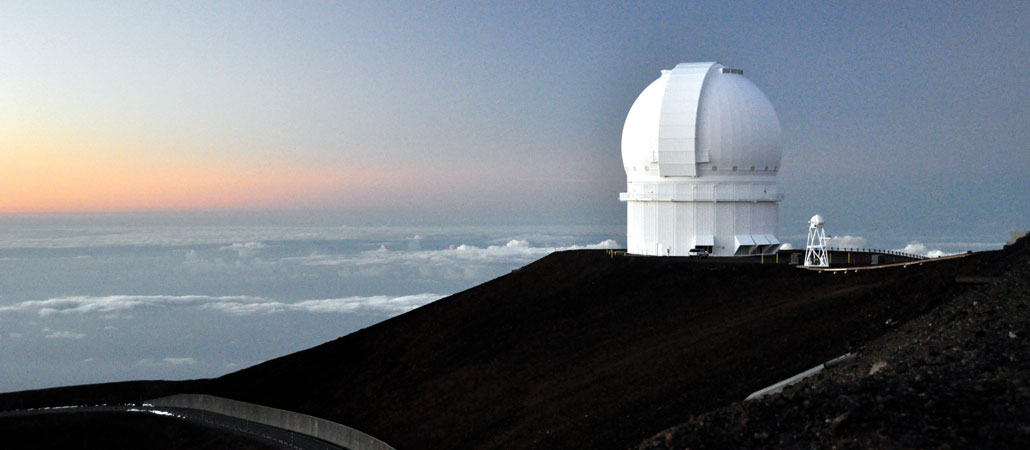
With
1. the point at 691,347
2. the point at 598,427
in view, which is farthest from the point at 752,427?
the point at 691,347

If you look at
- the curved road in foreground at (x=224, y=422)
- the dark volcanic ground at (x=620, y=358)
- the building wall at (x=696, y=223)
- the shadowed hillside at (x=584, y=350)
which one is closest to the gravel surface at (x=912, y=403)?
the dark volcanic ground at (x=620, y=358)

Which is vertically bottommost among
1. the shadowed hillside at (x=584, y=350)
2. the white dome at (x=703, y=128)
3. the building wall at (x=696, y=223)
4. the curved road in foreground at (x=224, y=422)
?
the curved road in foreground at (x=224, y=422)

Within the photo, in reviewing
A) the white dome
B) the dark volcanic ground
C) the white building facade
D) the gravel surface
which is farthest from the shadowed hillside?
the white dome

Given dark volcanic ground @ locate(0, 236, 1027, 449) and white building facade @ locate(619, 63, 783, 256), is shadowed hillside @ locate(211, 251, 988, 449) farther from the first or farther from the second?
white building facade @ locate(619, 63, 783, 256)

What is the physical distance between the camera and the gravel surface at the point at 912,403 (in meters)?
14.2

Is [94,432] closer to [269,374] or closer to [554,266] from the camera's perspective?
[269,374]

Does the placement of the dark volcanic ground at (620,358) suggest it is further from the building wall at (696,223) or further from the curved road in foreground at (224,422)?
the building wall at (696,223)

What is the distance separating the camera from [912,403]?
1510 centimetres

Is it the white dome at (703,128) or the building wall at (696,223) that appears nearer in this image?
the white dome at (703,128)

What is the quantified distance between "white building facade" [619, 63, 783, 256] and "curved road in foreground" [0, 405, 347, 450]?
59.5ft

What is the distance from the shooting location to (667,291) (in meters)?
36.3

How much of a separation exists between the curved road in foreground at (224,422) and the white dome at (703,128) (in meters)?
19.3

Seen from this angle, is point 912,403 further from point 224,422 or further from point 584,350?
point 224,422

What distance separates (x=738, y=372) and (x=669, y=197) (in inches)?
720
